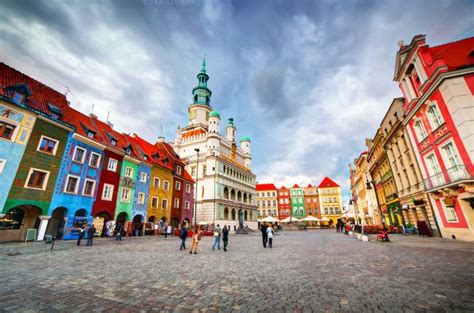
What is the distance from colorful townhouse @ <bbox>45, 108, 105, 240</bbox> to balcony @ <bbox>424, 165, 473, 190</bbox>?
106 ft

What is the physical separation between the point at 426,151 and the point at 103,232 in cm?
3364

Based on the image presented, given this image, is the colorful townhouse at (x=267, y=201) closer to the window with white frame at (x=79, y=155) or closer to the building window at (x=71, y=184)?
the building window at (x=71, y=184)

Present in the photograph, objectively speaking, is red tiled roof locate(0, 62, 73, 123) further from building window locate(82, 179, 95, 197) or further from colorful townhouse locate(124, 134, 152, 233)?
colorful townhouse locate(124, 134, 152, 233)

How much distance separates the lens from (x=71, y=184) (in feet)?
69.1

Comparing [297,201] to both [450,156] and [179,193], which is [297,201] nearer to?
[179,193]

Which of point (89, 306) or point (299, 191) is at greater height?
point (299, 191)

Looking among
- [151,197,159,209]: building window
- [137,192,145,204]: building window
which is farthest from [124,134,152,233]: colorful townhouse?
[151,197,159,209]: building window

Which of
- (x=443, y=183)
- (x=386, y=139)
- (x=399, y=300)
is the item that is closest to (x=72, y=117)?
(x=399, y=300)

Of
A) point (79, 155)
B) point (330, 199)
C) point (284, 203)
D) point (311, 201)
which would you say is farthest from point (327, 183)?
point (79, 155)

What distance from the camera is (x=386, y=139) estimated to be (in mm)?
27109

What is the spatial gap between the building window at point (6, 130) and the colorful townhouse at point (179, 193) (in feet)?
68.1

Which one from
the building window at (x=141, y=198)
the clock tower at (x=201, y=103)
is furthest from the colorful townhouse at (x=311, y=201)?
the building window at (x=141, y=198)

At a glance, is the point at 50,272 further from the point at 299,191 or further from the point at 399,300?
the point at 299,191

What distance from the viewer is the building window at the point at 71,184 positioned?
810 inches
